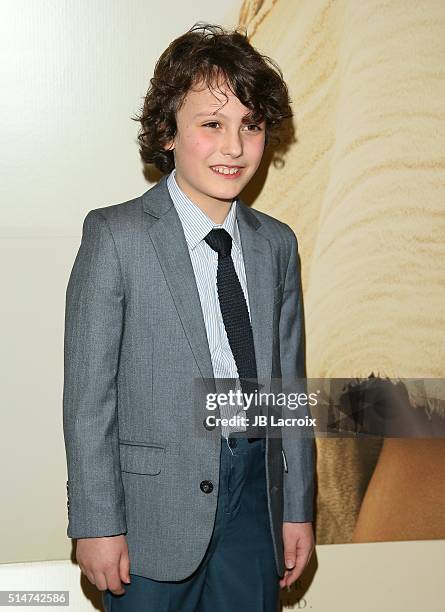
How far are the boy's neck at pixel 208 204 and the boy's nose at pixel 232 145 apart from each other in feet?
0.34

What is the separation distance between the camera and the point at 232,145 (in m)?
1.61

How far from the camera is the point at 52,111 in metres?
1.96

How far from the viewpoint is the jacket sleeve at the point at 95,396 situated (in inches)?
58.2

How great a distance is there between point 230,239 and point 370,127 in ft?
2.21

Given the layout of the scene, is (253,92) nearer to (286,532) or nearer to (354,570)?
(286,532)

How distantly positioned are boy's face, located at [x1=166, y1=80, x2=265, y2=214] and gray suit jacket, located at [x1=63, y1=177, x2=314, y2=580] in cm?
9

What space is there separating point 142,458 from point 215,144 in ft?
1.95

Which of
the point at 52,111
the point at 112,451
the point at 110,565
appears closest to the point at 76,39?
the point at 52,111

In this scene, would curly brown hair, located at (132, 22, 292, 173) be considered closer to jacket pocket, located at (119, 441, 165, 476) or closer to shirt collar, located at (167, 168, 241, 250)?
shirt collar, located at (167, 168, 241, 250)

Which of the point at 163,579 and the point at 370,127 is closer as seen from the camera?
the point at 163,579

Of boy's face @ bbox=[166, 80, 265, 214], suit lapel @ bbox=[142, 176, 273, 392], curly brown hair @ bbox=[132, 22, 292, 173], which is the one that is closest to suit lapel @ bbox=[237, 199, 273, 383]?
suit lapel @ bbox=[142, 176, 273, 392]

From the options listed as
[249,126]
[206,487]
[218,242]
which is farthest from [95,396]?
[249,126]

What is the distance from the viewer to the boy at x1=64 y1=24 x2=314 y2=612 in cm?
150

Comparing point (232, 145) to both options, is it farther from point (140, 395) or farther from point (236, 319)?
point (140, 395)
